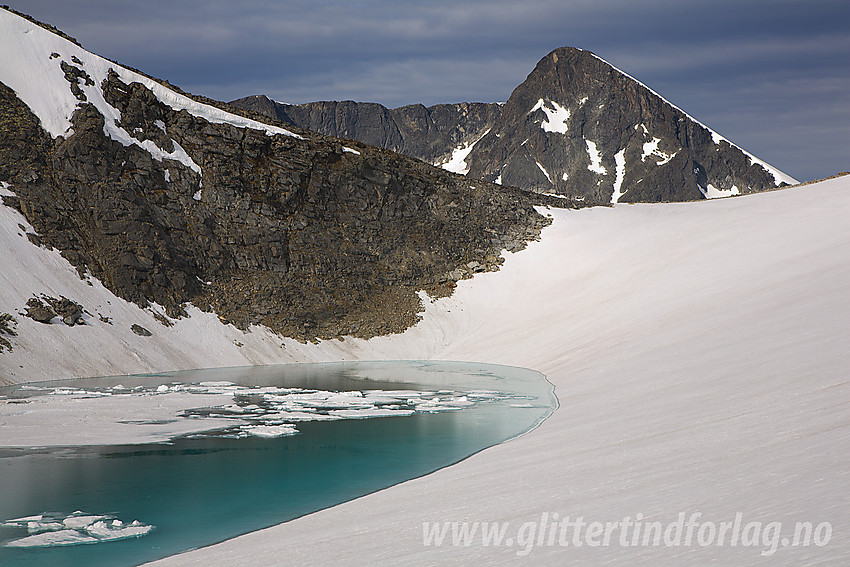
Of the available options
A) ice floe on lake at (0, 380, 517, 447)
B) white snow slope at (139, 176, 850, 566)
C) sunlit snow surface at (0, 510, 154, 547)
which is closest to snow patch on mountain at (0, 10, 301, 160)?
ice floe on lake at (0, 380, 517, 447)

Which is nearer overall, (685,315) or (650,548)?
(650,548)

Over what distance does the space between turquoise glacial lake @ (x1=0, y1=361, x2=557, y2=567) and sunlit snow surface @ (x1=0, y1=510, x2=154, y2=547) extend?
0.6 inches

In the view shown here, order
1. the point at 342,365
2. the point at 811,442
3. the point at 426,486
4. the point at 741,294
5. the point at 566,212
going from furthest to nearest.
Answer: the point at 566,212 → the point at 342,365 → the point at 741,294 → the point at 426,486 → the point at 811,442

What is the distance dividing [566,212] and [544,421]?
140ft

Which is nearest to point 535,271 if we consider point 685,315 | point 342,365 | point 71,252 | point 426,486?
point 342,365

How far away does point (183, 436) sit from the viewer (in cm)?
1828

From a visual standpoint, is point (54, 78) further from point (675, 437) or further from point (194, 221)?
point (675, 437)

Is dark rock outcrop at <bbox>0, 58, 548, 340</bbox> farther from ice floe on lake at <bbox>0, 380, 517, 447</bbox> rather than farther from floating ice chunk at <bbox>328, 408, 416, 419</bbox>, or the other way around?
floating ice chunk at <bbox>328, 408, 416, 419</bbox>

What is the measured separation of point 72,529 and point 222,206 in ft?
127

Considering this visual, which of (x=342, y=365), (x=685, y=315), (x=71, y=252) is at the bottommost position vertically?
(x=342, y=365)

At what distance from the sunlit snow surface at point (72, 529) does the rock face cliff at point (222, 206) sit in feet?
96.6

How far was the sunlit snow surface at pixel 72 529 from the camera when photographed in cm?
1027

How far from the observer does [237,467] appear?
50.0 feet

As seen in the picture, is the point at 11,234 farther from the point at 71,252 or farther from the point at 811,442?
the point at 811,442
